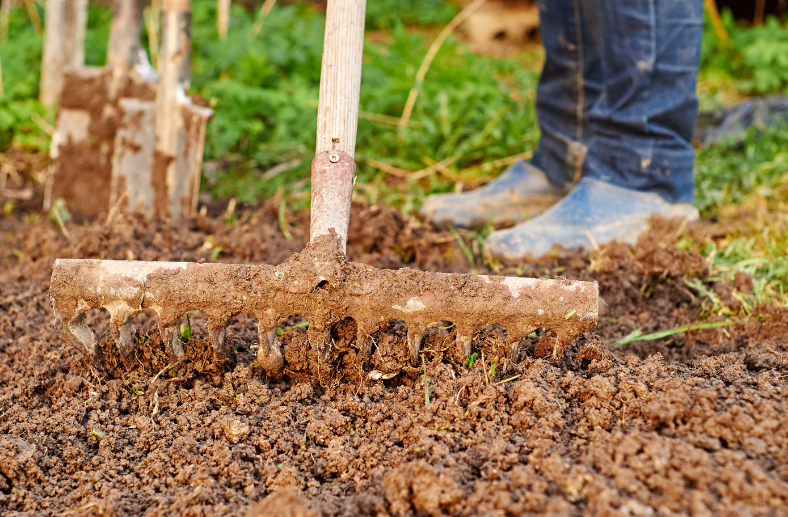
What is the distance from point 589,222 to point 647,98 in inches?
20.2

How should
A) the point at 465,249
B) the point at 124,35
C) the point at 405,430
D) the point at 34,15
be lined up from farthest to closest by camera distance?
the point at 34,15 → the point at 124,35 → the point at 465,249 → the point at 405,430

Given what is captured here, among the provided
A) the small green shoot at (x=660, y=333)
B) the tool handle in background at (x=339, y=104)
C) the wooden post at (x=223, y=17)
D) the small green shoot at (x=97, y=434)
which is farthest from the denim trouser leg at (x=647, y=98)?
the wooden post at (x=223, y=17)

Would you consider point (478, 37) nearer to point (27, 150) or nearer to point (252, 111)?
point (252, 111)

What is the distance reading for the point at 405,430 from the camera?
1282 millimetres

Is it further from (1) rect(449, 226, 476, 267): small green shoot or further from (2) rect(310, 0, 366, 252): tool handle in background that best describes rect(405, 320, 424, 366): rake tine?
(1) rect(449, 226, 476, 267): small green shoot

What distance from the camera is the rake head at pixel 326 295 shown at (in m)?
1.36

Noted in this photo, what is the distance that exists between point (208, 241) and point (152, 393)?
91 cm

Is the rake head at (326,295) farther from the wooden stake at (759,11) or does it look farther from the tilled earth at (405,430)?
the wooden stake at (759,11)

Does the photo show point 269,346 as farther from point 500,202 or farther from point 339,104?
point 500,202

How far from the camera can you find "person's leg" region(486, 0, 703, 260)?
2.07 meters

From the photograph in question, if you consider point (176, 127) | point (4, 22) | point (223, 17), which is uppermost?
point (223, 17)

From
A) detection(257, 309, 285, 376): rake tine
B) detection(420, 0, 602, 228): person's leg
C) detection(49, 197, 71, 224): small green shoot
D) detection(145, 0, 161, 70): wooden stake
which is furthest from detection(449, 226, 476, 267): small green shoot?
detection(145, 0, 161, 70): wooden stake

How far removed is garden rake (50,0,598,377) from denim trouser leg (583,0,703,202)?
1.10m

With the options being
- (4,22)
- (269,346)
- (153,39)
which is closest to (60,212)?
(153,39)
